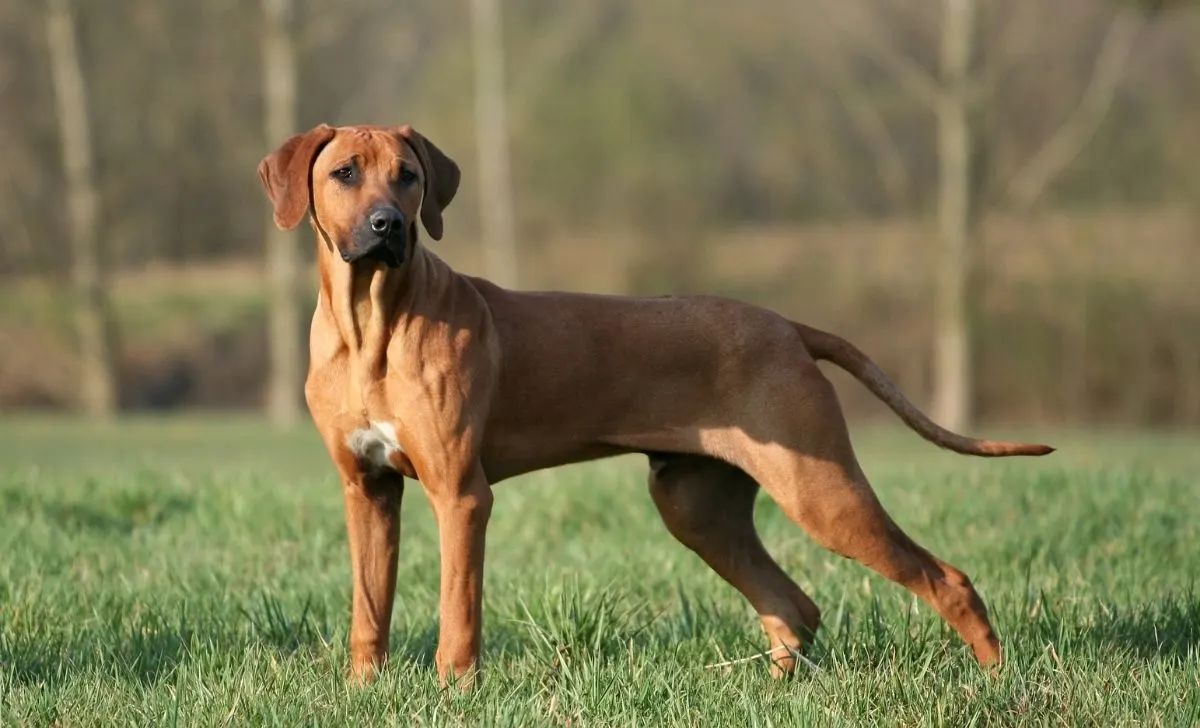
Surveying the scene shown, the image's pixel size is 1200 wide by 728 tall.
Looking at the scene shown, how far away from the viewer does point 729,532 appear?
5691 millimetres

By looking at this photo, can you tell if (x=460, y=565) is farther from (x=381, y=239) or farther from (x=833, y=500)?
(x=833, y=500)

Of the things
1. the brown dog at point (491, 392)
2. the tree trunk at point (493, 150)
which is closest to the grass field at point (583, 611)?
the brown dog at point (491, 392)

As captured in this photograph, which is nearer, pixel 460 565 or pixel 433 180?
pixel 460 565

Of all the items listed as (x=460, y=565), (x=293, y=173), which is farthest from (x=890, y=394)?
(x=293, y=173)

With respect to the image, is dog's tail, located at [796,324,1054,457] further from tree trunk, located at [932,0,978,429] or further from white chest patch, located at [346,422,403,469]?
tree trunk, located at [932,0,978,429]

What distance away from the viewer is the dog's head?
4781 millimetres

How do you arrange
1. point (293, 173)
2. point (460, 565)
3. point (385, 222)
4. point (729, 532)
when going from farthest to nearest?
point (729, 532), point (293, 173), point (460, 565), point (385, 222)

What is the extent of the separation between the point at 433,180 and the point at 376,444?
89cm

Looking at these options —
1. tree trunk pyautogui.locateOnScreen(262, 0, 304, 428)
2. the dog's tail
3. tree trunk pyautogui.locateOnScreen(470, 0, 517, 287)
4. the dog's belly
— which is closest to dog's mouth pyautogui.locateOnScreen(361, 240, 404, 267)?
the dog's belly

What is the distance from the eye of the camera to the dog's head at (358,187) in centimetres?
478

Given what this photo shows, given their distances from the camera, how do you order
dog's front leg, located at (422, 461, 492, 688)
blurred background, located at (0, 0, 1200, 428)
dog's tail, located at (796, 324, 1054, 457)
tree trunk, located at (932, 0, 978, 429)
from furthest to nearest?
blurred background, located at (0, 0, 1200, 428), tree trunk, located at (932, 0, 978, 429), dog's tail, located at (796, 324, 1054, 457), dog's front leg, located at (422, 461, 492, 688)

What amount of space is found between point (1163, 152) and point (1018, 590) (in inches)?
884

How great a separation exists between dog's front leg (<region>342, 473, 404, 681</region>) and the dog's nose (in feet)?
2.88

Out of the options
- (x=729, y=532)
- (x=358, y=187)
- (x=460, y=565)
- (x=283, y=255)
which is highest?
(x=358, y=187)
